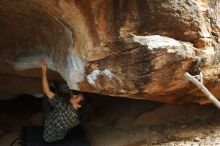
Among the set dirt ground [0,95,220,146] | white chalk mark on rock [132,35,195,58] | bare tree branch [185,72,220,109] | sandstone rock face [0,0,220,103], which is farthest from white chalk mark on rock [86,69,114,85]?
dirt ground [0,95,220,146]

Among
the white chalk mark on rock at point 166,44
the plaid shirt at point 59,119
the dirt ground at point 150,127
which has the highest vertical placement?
the white chalk mark on rock at point 166,44

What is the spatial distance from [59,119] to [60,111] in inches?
3.2

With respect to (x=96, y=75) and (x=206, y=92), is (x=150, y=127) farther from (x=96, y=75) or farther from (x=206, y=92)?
(x=206, y=92)

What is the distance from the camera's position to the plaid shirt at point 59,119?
384 cm

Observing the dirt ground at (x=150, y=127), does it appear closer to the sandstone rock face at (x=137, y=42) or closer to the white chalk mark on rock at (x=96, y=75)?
the sandstone rock face at (x=137, y=42)

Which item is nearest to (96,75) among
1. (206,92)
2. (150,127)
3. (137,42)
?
(137,42)

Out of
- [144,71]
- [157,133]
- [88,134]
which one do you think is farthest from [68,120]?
[144,71]

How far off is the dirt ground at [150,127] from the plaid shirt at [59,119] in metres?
0.40

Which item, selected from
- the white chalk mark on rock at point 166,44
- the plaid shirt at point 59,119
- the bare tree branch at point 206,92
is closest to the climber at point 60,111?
the plaid shirt at point 59,119

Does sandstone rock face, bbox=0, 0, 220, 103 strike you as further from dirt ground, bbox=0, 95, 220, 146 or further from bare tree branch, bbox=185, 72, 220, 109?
dirt ground, bbox=0, 95, 220, 146

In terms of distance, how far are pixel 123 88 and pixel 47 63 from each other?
3.36 ft

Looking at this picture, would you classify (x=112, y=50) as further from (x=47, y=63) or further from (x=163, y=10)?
(x=47, y=63)

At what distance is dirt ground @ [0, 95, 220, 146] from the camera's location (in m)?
3.71

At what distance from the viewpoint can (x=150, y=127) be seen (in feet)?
13.6
